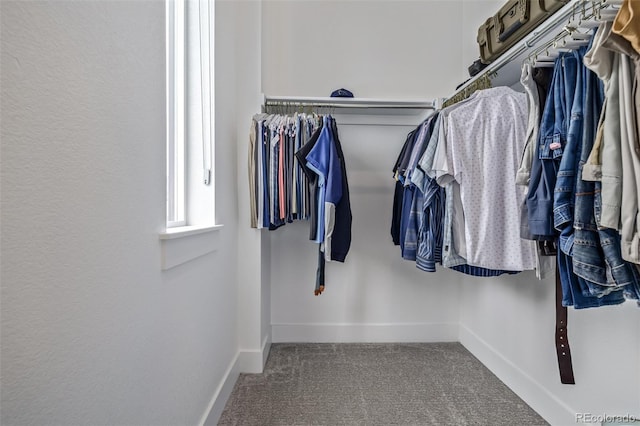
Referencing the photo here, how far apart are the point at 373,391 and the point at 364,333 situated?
24.9 inches

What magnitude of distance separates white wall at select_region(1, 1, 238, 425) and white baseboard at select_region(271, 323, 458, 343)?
4.20ft

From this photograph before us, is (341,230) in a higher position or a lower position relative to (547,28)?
lower

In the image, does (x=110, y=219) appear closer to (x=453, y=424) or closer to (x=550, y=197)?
(x=550, y=197)

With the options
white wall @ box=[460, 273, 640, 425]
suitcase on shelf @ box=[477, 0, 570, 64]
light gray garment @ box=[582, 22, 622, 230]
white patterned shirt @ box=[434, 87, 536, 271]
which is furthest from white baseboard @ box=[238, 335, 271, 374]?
suitcase on shelf @ box=[477, 0, 570, 64]

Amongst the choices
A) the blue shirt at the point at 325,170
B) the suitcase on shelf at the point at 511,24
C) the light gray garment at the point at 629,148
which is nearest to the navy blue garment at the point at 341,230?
the blue shirt at the point at 325,170

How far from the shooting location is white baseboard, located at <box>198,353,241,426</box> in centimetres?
128

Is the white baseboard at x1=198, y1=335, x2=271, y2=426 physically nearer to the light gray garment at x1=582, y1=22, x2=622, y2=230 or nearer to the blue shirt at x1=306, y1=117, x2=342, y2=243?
the blue shirt at x1=306, y1=117, x2=342, y2=243

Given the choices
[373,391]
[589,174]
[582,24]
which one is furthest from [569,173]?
[373,391]

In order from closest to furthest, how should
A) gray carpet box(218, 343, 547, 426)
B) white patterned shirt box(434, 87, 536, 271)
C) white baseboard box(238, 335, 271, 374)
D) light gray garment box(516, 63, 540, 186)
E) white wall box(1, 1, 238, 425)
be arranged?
1. white wall box(1, 1, 238, 425)
2. light gray garment box(516, 63, 540, 186)
3. white patterned shirt box(434, 87, 536, 271)
4. gray carpet box(218, 343, 547, 426)
5. white baseboard box(238, 335, 271, 374)

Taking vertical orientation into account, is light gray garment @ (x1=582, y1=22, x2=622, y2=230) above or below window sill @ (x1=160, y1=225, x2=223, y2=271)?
above

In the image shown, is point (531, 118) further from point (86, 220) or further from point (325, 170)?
point (86, 220)

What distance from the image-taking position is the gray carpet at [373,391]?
4.75 feet

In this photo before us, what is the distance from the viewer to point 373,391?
5.41 feet

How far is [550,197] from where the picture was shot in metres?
0.92
